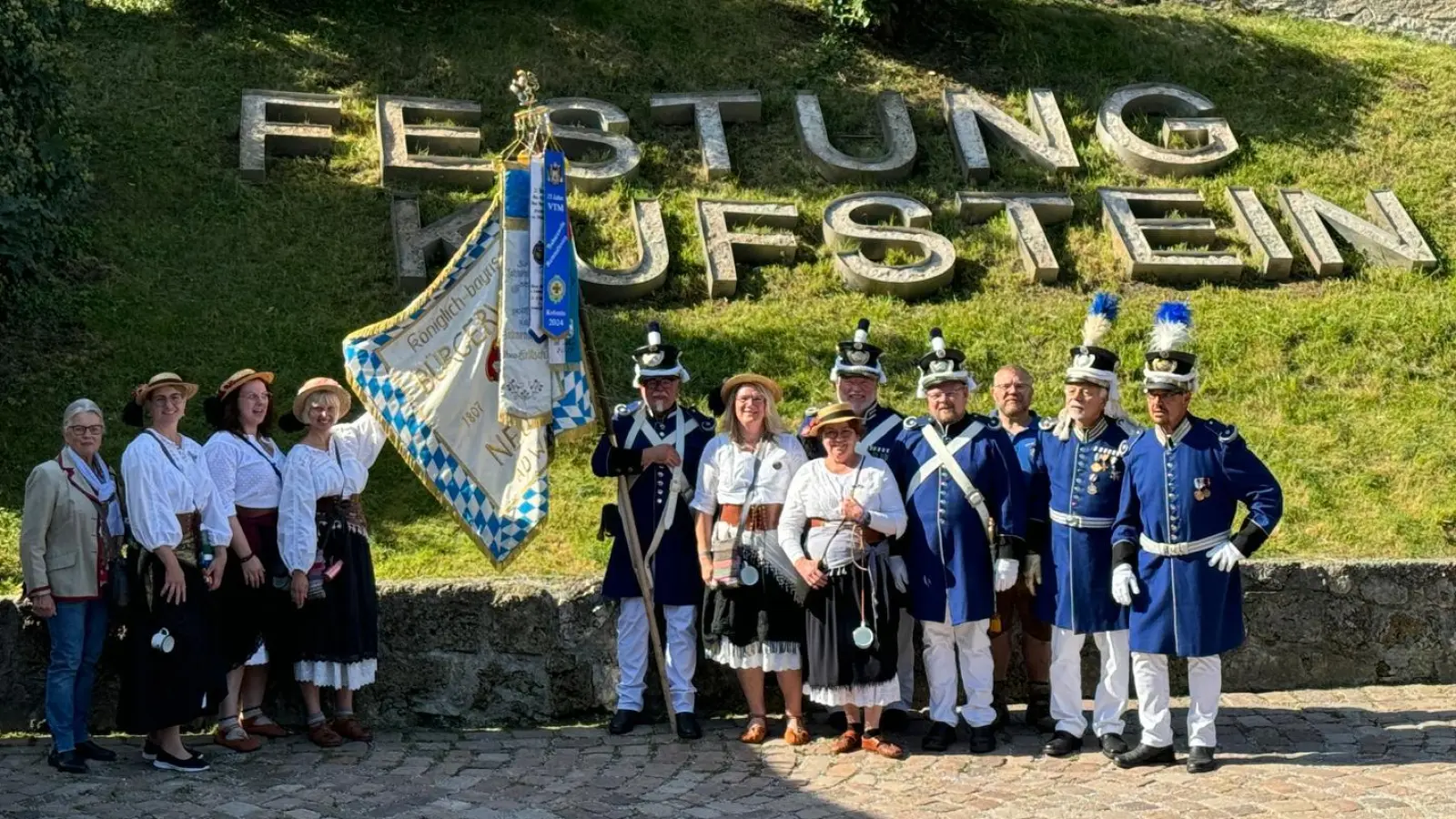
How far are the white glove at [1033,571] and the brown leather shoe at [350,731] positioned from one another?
9.97 feet

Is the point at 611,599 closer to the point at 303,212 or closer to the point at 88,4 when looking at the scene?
the point at 303,212

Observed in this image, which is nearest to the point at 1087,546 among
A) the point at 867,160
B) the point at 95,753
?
the point at 95,753

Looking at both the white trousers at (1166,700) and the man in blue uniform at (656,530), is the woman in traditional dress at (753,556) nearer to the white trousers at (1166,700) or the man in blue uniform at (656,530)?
the man in blue uniform at (656,530)

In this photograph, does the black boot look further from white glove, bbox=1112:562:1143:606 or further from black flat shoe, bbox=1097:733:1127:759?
white glove, bbox=1112:562:1143:606

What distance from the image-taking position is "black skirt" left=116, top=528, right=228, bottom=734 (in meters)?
7.02

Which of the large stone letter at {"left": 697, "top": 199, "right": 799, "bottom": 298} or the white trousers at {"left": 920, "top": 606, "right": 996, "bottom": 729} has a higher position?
the large stone letter at {"left": 697, "top": 199, "right": 799, "bottom": 298}

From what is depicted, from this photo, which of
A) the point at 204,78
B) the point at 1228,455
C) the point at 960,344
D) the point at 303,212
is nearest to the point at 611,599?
the point at 1228,455

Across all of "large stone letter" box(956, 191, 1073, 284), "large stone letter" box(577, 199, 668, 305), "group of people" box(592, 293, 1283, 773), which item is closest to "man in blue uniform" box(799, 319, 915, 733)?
"group of people" box(592, 293, 1283, 773)

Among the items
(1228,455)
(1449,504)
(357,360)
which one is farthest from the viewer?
(1449,504)

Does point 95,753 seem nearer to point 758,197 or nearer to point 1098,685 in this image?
point 1098,685

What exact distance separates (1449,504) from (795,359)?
14.3ft

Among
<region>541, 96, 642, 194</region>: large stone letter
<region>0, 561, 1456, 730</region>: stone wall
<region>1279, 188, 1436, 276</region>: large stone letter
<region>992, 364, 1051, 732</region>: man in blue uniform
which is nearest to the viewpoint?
<region>992, 364, 1051, 732</region>: man in blue uniform

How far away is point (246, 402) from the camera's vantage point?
24.7 feet

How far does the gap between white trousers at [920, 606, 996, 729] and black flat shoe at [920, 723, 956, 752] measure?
0.09ft
